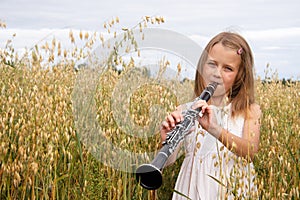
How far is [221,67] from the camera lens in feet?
6.53

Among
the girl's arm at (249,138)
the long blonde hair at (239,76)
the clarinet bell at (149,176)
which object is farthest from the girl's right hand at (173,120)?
the long blonde hair at (239,76)

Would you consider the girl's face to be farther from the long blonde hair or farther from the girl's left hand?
the girl's left hand

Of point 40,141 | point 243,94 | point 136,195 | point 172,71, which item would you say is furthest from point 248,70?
point 40,141

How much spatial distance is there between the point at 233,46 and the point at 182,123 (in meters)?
0.71

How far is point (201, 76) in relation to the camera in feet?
6.80

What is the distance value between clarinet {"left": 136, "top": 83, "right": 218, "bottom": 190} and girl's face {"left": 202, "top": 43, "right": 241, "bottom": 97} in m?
0.26

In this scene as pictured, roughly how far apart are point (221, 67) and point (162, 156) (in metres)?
0.75

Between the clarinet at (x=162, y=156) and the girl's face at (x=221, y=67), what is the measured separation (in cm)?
26

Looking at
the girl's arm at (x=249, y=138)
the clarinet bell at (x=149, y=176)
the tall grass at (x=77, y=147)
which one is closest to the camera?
the clarinet bell at (x=149, y=176)

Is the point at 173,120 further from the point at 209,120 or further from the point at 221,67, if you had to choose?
the point at 221,67

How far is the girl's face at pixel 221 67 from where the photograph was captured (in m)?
1.97

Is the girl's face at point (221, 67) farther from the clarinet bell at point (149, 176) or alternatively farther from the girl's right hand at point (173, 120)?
the clarinet bell at point (149, 176)

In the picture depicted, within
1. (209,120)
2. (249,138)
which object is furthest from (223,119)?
(209,120)

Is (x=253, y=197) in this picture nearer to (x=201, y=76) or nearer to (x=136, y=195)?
(x=136, y=195)
